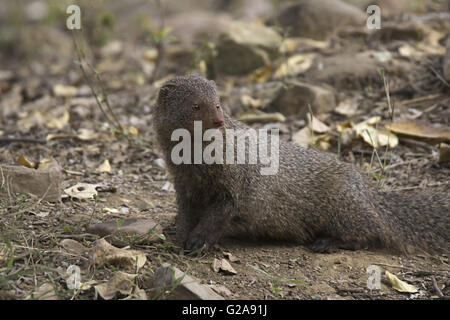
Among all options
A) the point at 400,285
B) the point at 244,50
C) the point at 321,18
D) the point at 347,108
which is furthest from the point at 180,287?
the point at 321,18

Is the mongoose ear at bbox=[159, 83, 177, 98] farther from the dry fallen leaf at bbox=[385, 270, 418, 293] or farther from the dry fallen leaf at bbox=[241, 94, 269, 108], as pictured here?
the dry fallen leaf at bbox=[241, 94, 269, 108]

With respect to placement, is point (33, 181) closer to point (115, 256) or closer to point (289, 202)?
point (115, 256)

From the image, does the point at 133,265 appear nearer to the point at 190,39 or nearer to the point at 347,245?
the point at 347,245

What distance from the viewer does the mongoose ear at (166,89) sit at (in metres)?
3.58

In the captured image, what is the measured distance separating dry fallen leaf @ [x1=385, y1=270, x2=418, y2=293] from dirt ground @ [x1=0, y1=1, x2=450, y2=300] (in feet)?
0.12

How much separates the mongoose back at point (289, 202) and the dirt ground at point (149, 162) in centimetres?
13

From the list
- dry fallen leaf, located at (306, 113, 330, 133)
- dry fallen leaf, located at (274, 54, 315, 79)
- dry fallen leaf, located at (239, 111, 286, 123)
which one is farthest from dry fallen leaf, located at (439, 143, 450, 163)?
dry fallen leaf, located at (274, 54, 315, 79)

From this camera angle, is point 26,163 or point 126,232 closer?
point 126,232

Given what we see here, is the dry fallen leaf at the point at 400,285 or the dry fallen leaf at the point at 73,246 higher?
the dry fallen leaf at the point at 73,246

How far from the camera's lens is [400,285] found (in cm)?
318

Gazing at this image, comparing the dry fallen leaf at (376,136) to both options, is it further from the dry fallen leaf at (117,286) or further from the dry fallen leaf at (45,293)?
the dry fallen leaf at (45,293)

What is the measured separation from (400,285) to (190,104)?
170cm

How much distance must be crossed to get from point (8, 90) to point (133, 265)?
219 inches

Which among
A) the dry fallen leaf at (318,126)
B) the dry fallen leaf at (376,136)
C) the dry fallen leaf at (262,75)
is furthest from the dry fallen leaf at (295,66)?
the dry fallen leaf at (376,136)
